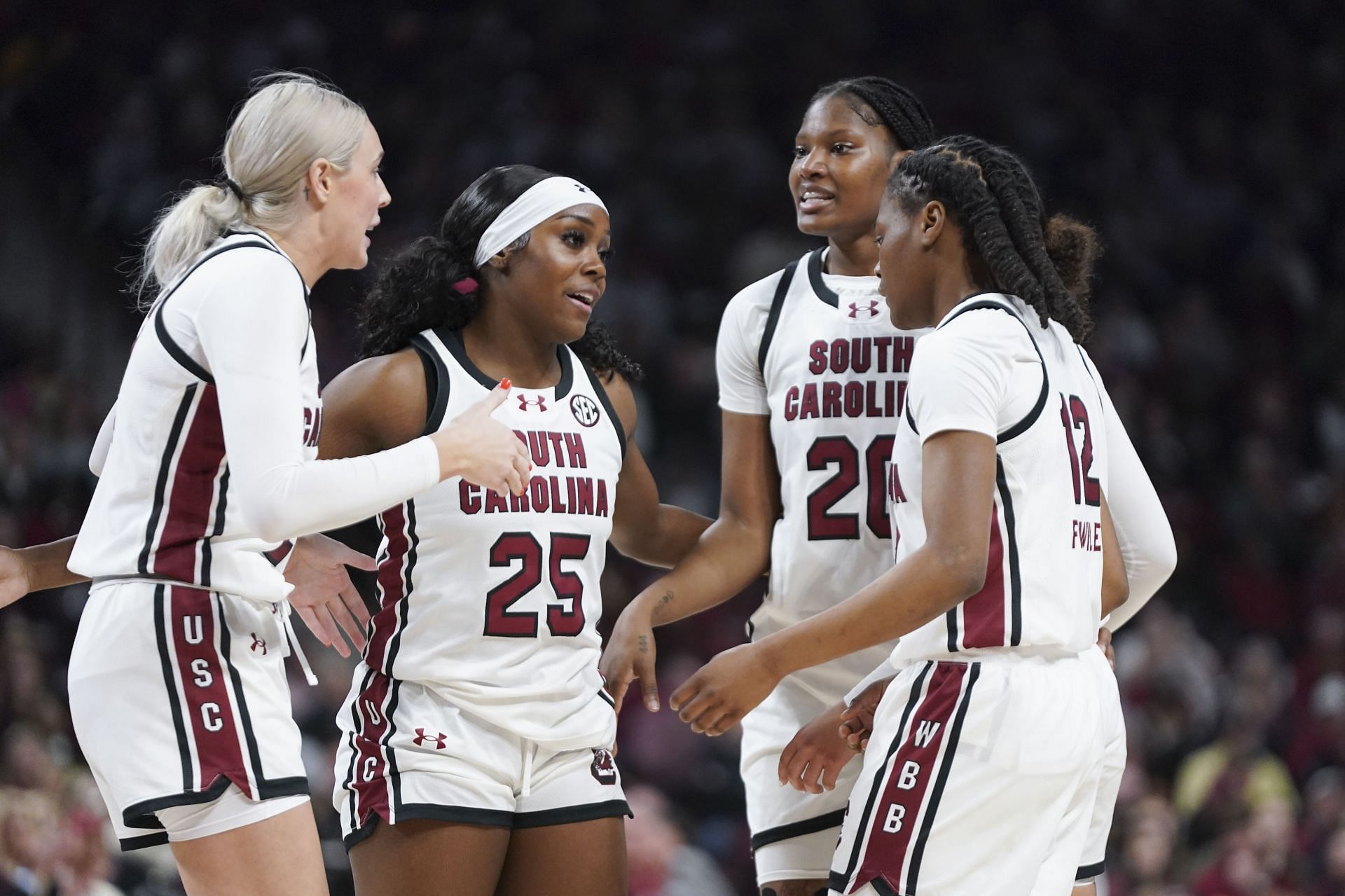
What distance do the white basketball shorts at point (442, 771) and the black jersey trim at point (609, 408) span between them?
665 millimetres

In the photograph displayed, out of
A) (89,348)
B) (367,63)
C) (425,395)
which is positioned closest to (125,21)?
(367,63)

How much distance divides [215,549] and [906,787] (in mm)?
1213

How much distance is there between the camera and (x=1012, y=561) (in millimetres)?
2520

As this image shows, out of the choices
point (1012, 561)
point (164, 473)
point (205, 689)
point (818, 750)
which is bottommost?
point (818, 750)

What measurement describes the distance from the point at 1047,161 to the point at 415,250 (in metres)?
6.53

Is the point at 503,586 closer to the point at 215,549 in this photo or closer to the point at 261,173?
the point at 215,549

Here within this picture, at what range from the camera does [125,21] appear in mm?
8531

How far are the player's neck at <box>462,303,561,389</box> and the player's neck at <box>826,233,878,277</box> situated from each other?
751mm

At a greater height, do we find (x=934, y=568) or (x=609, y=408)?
(x=609, y=408)

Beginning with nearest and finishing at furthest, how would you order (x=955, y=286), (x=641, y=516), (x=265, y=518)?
(x=265, y=518) → (x=955, y=286) → (x=641, y=516)

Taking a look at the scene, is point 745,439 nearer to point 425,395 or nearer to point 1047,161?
point 425,395

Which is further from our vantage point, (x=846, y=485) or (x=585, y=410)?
(x=846, y=485)

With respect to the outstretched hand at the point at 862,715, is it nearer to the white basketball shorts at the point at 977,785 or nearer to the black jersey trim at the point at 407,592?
the white basketball shorts at the point at 977,785

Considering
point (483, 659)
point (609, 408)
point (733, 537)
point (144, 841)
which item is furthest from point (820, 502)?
point (144, 841)
